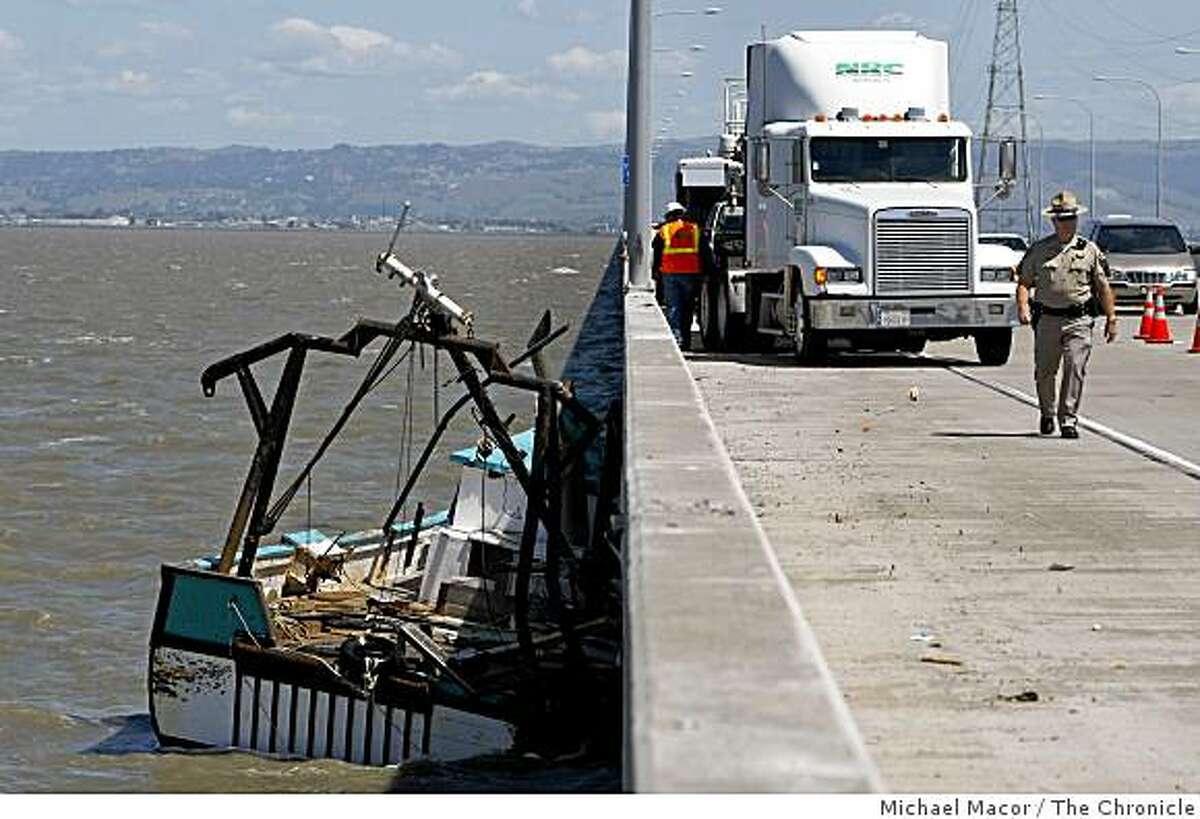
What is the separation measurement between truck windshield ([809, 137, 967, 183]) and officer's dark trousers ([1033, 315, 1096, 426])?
10.1 metres

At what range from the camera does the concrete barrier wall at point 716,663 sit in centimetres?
→ 546

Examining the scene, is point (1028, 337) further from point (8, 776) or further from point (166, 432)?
point (8, 776)

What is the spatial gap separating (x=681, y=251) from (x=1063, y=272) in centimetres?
1413

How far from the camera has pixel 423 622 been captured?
15.9m

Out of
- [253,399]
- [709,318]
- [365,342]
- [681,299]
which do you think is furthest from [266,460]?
[681,299]

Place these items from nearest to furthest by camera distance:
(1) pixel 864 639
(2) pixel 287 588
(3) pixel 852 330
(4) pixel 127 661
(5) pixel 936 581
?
(1) pixel 864 639 → (5) pixel 936 581 → (2) pixel 287 588 → (4) pixel 127 661 → (3) pixel 852 330

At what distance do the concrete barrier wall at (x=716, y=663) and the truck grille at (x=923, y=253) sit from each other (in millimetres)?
16429

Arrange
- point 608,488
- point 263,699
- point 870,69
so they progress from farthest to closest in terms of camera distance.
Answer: point 870,69 → point 608,488 → point 263,699

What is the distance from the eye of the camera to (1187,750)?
8297 mm

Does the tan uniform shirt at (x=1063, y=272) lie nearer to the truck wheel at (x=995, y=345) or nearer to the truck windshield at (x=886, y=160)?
the truck wheel at (x=995, y=345)

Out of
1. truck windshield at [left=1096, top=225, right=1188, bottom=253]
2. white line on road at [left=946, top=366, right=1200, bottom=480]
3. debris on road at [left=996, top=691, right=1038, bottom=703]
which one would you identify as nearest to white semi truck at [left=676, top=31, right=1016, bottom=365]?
white line on road at [left=946, top=366, right=1200, bottom=480]

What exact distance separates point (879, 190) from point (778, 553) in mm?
15968

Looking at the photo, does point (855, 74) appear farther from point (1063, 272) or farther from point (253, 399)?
point (253, 399)

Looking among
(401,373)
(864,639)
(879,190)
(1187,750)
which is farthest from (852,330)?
(401,373)
